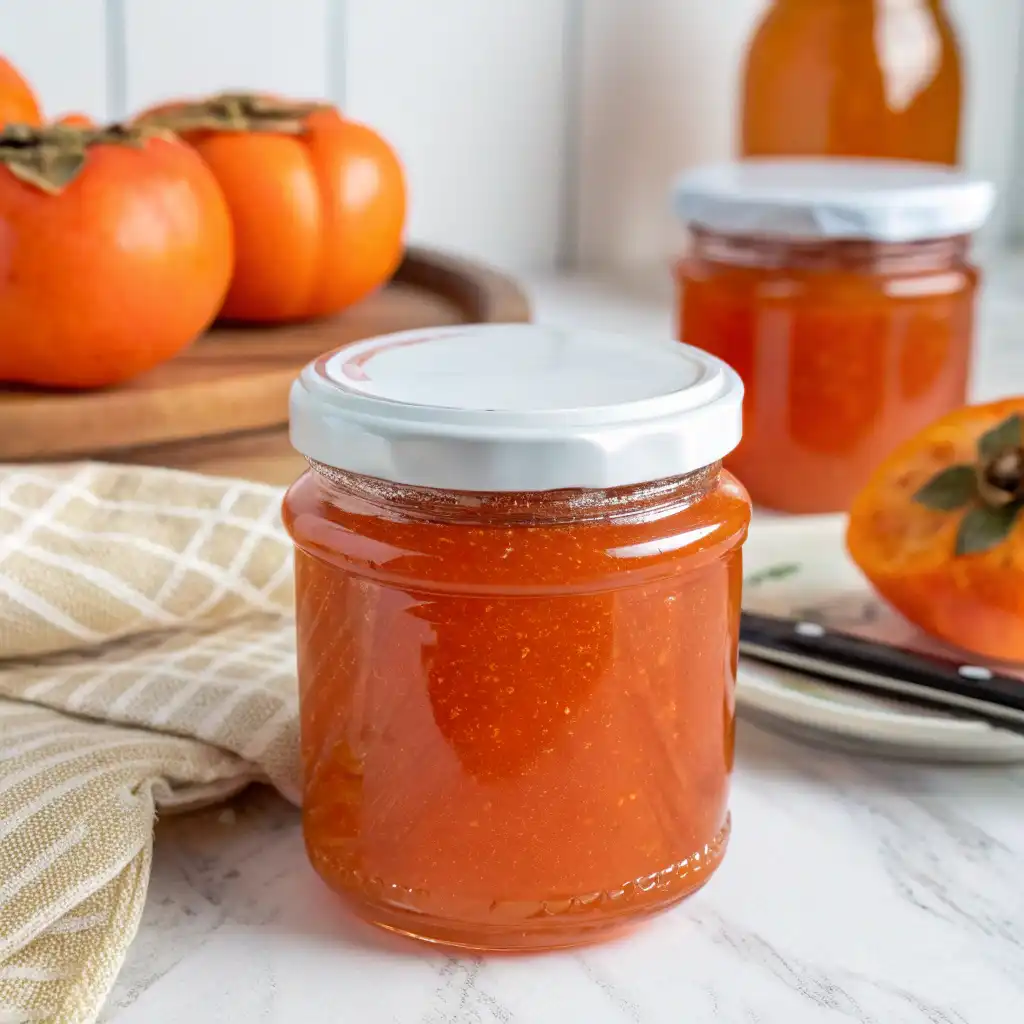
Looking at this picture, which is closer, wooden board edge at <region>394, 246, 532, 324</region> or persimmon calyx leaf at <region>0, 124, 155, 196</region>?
persimmon calyx leaf at <region>0, 124, 155, 196</region>

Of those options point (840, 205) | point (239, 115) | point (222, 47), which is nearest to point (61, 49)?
point (222, 47)

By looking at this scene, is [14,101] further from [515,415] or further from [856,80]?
[856,80]

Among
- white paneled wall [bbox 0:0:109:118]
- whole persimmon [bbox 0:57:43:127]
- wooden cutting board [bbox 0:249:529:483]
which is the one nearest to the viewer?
wooden cutting board [bbox 0:249:529:483]

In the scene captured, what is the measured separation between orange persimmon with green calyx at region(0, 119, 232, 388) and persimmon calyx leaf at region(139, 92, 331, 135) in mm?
127

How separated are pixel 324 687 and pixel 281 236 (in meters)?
0.50

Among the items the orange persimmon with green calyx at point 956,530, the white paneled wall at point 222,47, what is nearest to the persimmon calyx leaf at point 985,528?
the orange persimmon with green calyx at point 956,530

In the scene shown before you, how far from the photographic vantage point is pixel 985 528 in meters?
0.71

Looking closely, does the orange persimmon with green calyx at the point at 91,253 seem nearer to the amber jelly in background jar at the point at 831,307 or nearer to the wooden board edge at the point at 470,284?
the wooden board edge at the point at 470,284

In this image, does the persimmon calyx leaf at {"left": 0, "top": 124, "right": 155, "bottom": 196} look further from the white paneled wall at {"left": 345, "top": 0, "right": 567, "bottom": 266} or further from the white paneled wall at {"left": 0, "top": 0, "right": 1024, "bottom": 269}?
the white paneled wall at {"left": 345, "top": 0, "right": 567, "bottom": 266}

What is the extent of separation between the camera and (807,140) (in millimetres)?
1351

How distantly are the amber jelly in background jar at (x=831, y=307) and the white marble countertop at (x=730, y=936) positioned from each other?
0.32 m

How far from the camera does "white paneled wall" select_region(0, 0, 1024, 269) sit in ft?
4.04

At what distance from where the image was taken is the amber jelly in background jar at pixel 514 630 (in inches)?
19.0

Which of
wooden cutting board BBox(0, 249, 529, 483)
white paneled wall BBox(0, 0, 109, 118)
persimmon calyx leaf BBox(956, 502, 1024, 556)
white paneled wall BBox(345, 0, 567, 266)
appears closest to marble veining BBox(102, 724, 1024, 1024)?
persimmon calyx leaf BBox(956, 502, 1024, 556)
